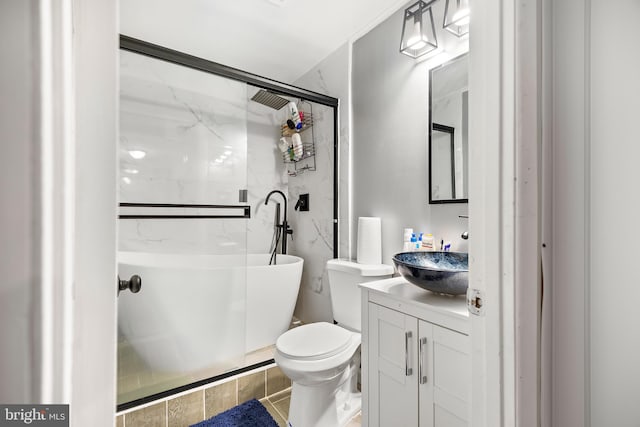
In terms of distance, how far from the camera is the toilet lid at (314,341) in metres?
1.38

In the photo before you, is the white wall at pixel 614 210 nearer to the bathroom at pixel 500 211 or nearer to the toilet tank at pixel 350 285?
the bathroom at pixel 500 211

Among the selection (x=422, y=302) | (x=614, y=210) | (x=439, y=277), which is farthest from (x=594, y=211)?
(x=422, y=302)

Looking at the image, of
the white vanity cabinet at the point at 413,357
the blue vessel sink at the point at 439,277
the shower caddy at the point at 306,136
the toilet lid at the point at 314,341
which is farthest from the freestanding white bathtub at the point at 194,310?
the blue vessel sink at the point at 439,277

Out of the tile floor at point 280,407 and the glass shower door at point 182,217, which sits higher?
the glass shower door at point 182,217

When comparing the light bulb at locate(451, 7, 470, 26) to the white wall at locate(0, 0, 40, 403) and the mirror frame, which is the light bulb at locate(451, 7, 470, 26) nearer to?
the mirror frame

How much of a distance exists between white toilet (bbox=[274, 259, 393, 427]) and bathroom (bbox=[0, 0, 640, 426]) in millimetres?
841

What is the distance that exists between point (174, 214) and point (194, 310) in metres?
0.56

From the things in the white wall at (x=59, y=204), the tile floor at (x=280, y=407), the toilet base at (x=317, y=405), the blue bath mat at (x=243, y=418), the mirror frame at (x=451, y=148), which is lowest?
the tile floor at (x=280, y=407)

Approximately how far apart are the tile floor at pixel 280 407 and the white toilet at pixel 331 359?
46mm

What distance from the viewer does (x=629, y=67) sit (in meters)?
0.49

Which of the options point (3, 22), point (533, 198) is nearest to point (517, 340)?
point (533, 198)

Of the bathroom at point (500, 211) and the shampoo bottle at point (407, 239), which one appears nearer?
the bathroom at point (500, 211)

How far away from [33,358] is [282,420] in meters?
1.65

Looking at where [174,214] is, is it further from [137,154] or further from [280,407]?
[280,407]
